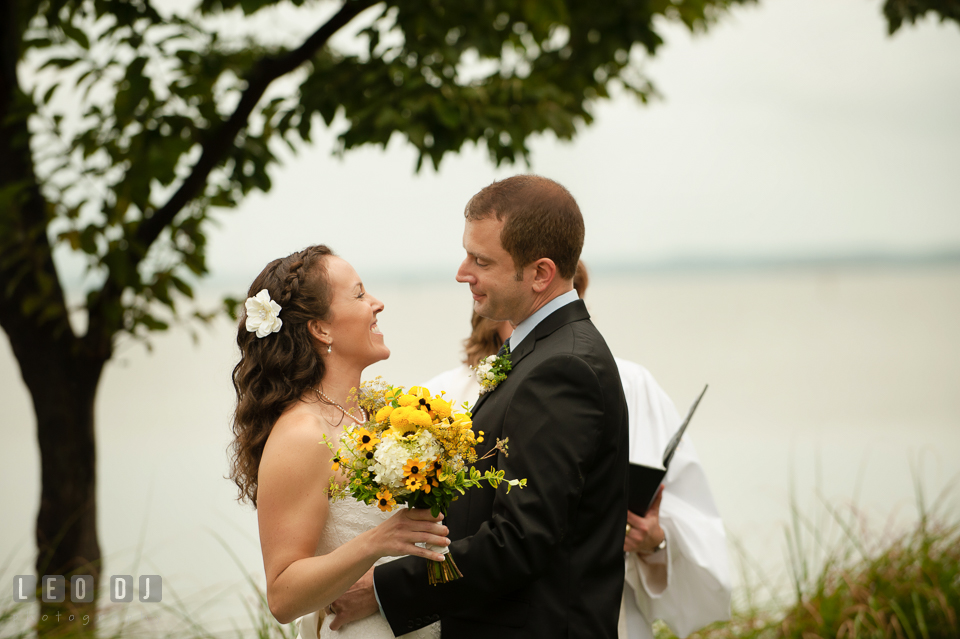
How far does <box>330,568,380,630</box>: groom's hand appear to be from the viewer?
82.4 inches

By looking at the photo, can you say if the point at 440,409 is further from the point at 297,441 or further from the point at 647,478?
the point at 647,478

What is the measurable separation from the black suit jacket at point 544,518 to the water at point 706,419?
1.32 m

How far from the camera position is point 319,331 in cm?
239

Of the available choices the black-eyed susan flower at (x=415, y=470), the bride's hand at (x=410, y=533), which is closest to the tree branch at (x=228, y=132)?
the bride's hand at (x=410, y=533)

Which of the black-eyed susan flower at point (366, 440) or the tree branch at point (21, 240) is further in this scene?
the tree branch at point (21, 240)

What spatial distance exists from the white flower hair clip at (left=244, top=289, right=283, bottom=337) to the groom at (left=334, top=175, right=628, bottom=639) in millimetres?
611

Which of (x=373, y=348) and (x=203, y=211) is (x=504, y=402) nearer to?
(x=373, y=348)

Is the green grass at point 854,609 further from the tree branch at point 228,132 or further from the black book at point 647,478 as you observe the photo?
the black book at point 647,478

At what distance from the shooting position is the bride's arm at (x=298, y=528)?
194 centimetres

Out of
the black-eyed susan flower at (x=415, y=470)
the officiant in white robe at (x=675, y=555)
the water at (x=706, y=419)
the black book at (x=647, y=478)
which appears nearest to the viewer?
the black-eyed susan flower at (x=415, y=470)

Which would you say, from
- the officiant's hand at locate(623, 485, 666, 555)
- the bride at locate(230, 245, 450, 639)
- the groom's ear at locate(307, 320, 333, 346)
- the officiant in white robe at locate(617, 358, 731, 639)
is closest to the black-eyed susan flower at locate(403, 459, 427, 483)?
the bride at locate(230, 245, 450, 639)

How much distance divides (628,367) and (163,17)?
259 centimetres

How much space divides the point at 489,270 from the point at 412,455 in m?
0.66

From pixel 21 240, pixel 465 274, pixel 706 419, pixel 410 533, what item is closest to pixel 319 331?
pixel 465 274
